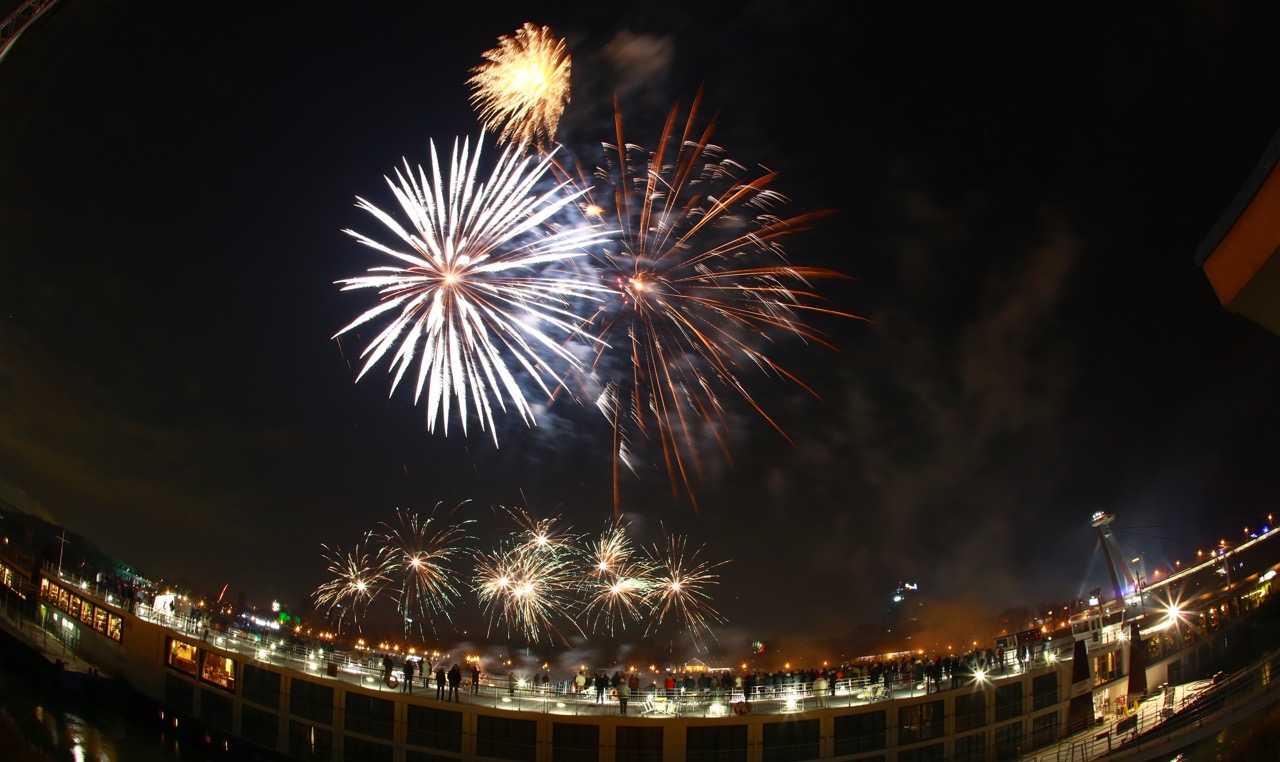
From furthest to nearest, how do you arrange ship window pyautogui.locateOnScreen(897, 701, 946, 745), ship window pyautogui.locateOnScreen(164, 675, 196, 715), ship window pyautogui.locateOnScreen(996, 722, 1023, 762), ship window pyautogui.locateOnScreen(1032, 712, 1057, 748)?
ship window pyautogui.locateOnScreen(1032, 712, 1057, 748) < ship window pyautogui.locateOnScreen(164, 675, 196, 715) < ship window pyautogui.locateOnScreen(996, 722, 1023, 762) < ship window pyautogui.locateOnScreen(897, 701, 946, 745)

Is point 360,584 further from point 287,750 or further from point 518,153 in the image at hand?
point 518,153

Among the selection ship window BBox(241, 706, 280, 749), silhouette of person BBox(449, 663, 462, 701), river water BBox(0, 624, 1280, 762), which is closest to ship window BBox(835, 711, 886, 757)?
river water BBox(0, 624, 1280, 762)

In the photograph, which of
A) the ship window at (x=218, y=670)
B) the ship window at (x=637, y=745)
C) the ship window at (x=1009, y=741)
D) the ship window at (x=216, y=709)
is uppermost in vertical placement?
the ship window at (x=218, y=670)

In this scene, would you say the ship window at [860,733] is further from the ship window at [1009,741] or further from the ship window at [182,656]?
the ship window at [182,656]

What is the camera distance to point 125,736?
24.2 metres

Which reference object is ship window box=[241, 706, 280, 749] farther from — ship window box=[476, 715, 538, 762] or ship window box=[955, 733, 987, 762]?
ship window box=[955, 733, 987, 762]

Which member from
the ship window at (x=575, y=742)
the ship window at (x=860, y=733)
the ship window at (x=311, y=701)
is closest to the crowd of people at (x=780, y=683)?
the ship window at (x=860, y=733)

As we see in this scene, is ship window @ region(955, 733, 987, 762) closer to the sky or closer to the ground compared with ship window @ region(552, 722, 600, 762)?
closer to the ground

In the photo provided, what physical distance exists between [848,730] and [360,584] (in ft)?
74.7

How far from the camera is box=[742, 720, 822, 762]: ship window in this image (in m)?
21.8

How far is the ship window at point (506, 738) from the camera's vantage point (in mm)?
21078

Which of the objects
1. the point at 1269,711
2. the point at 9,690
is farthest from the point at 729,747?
the point at 9,690

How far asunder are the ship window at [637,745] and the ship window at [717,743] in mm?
894

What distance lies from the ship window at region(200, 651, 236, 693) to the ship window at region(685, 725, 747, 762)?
15626mm
